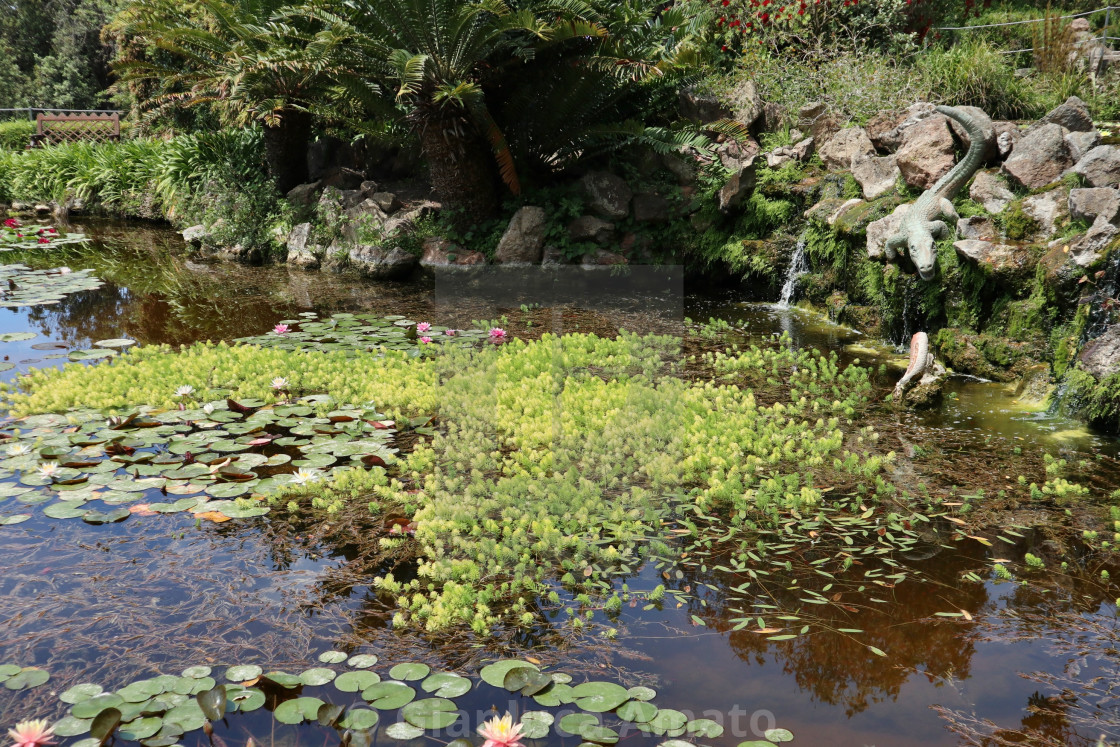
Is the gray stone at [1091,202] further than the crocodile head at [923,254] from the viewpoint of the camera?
No

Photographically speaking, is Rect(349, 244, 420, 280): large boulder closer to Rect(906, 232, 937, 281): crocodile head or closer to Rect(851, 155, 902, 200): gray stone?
Rect(851, 155, 902, 200): gray stone

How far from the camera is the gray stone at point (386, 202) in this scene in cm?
1060

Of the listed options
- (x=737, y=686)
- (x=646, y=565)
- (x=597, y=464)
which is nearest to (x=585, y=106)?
(x=597, y=464)

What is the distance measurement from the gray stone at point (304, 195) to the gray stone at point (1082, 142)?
9.70 meters

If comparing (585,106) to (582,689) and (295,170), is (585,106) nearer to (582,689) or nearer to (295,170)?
(295,170)

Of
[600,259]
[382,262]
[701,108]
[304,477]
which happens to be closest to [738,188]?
[600,259]

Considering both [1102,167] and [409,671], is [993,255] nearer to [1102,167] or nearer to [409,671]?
[1102,167]

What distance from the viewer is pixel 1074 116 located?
6.65 metres

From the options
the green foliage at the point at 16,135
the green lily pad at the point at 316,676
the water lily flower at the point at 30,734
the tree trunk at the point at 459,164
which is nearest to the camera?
the water lily flower at the point at 30,734

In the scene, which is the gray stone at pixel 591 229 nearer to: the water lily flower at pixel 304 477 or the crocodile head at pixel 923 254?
the crocodile head at pixel 923 254

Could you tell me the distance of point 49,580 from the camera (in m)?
3.05

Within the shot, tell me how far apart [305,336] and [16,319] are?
3.39 m

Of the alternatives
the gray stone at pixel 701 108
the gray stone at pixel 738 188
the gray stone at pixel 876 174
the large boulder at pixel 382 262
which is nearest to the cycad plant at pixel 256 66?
the large boulder at pixel 382 262

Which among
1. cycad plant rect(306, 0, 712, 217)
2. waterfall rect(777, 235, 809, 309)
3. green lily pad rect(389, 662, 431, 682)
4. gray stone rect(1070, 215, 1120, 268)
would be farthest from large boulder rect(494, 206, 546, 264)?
green lily pad rect(389, 662, 431, 682)
